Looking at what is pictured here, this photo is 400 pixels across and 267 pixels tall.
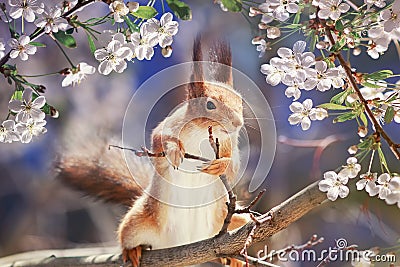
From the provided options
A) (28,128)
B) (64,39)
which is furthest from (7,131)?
(64,39)

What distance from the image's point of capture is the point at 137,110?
1051 mm

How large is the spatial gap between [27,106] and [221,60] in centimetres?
36

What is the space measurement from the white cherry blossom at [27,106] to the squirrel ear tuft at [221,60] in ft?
1.05

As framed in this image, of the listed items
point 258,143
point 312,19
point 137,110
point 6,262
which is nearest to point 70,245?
point 6,262

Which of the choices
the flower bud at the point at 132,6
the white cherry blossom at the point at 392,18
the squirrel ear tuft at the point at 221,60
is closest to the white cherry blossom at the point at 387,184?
the white cherry blossom at the point at 392,18

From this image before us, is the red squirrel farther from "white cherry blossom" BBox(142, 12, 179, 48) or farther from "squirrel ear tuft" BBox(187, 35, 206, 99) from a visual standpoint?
"white cherry blossom" BBox(142, 12, 179, 48)

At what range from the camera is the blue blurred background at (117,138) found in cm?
104

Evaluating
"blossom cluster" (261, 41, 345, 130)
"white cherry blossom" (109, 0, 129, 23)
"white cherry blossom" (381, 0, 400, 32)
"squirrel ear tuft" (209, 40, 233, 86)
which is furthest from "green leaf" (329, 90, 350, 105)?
"white cherry blossom" (109, 0, 129, 23)

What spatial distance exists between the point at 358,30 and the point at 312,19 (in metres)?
0.07

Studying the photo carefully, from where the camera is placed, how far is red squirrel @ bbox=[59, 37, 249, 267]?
0.98 metres

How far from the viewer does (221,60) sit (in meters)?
1.03

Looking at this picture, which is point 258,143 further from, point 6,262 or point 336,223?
point 6,262

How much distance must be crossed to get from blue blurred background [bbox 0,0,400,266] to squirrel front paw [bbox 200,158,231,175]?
0.31ft

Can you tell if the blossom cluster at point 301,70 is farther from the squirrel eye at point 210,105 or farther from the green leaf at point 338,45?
the squirrel eye at point 210,105
